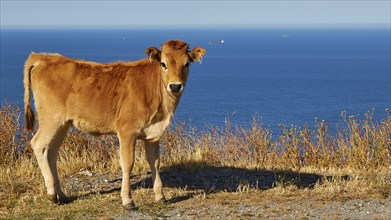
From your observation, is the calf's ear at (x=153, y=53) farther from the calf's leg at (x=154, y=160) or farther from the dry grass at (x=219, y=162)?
the dry grass at (x=219, y=162)

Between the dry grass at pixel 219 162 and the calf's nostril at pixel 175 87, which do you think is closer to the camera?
the calf's nostril at pixel 175 87

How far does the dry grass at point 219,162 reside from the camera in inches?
402

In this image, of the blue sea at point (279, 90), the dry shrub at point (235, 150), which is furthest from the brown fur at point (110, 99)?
the blue sea at point (279, 90)

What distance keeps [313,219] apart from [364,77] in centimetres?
9953

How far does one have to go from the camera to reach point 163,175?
12.0m

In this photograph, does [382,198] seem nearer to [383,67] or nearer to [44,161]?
[44,161]

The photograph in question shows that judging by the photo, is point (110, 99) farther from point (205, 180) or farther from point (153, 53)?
point (205, 180)

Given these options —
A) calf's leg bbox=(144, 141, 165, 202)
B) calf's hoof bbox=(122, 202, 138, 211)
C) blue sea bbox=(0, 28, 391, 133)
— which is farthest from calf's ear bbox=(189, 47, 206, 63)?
blue sea bbox=(0, 28, 391, 133)

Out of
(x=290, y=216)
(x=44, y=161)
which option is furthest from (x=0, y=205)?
(x=290, y=216)

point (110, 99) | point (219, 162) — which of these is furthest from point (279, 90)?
point (110, 99)

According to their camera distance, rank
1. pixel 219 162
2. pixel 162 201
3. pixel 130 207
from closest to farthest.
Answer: pixel 130 207, pixel 162 201, pixel 219 162

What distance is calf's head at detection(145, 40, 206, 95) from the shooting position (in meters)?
9.73

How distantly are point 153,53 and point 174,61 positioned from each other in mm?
399

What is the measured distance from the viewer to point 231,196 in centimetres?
1027
